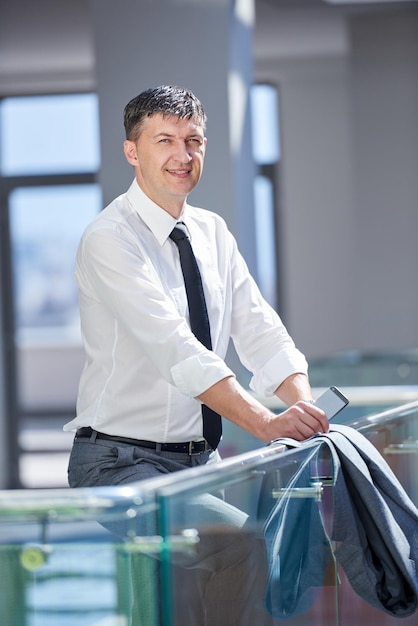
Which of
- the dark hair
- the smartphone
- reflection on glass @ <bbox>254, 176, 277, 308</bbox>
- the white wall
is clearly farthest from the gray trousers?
reflection on glass @ <bbox>254, 176, 277, 308</bbox>

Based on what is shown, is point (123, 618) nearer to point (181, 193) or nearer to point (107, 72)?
point (181, 193)

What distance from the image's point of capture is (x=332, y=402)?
272 centimetres

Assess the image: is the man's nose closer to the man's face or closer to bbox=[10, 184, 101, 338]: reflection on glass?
the man's face

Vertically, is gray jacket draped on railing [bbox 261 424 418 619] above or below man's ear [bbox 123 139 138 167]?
below

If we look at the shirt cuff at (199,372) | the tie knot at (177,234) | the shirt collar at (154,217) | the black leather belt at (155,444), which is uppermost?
the shirt collar at (154,217)

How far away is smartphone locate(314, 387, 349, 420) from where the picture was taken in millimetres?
2701

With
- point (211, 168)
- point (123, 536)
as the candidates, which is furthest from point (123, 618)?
point (211, 168)

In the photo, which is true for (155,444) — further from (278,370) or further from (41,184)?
(41,184)

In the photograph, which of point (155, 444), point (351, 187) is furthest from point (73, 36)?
point (155, 444)

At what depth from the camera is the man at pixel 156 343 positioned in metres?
2.63

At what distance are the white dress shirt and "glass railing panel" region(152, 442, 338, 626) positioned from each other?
13.2 inches

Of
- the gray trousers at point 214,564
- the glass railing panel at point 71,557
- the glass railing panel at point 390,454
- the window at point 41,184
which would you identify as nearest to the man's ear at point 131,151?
the gray trousers at point 214,564

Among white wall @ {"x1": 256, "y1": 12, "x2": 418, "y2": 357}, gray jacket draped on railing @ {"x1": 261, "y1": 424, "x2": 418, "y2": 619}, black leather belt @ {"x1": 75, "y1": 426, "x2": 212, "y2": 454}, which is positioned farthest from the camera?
white wall @ {"x1": 256, "y1": 12, "x2": 418, "y2": 357}

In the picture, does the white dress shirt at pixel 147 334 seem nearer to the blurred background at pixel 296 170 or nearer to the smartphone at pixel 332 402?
the smartphone at pixel 332 402
